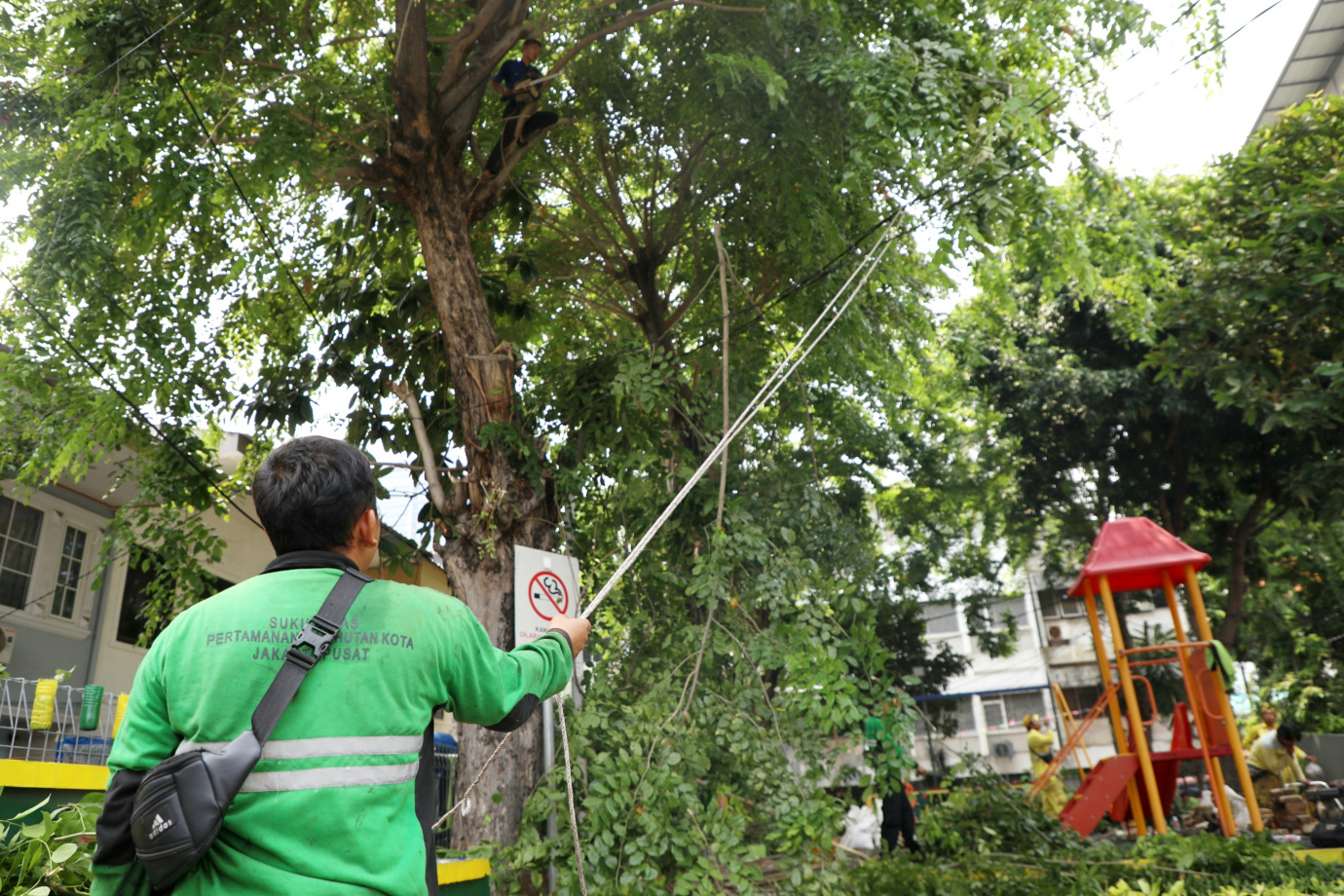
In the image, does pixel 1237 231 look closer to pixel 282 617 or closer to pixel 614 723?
pixel 614 723

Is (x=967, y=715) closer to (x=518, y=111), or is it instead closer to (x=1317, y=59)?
(x=1317, y=59)

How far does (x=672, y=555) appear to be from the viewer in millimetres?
6168

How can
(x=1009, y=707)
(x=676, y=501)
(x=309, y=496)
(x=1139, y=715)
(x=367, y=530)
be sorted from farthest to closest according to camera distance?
(x=1009, y=707)
(x=1139, y=715)
(x=676, y=501)
(x=367, y=530)
(x=309, y=496)

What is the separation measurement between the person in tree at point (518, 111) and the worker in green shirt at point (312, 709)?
538cm

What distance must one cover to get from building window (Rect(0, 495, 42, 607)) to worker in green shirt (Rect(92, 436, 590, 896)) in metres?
9.30

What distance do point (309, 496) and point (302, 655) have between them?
337 mm

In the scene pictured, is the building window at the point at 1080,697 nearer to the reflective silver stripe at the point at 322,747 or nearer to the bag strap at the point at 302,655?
the reflective silver stripe at the point at 322,747

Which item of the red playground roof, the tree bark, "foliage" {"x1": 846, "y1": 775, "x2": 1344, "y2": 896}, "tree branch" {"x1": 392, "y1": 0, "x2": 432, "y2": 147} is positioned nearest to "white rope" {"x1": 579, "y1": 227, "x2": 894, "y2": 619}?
"foliage" {"x1": 846, "y1": 775, "x2": 1344, "y2": 896}

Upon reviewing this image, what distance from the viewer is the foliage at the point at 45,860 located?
244cm

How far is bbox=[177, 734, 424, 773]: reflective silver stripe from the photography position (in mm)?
1528

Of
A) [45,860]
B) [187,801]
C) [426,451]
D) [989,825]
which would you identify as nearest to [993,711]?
[989,825]

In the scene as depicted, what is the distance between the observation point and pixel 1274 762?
10195 millimetres

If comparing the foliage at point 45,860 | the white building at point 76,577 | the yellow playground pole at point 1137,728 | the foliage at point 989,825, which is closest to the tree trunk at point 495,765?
the foliage at point 45,860

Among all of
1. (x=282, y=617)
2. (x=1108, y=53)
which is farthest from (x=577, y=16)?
(x=282, y=617)
